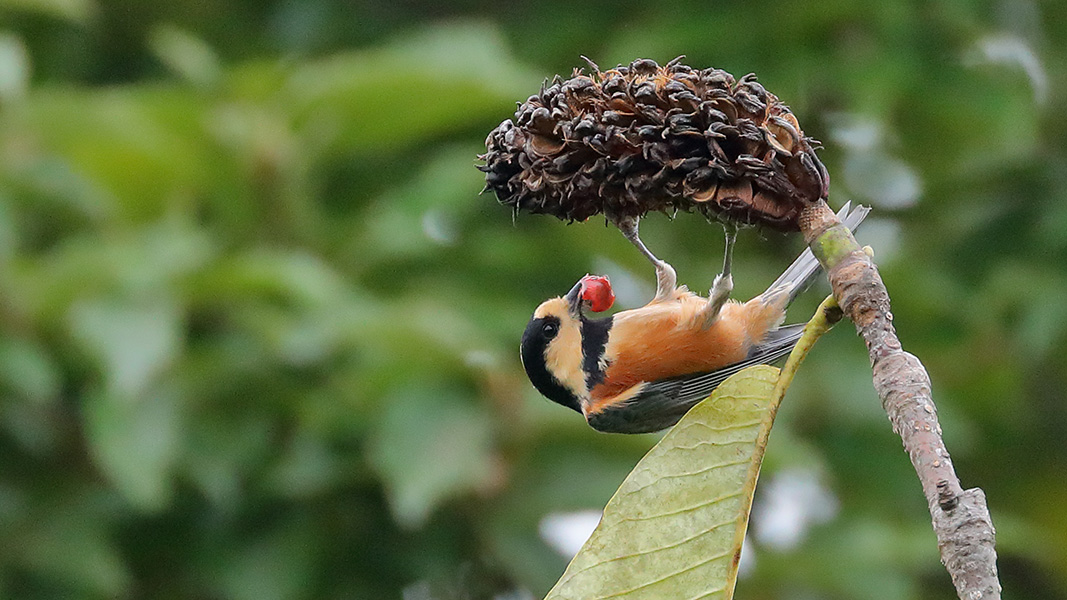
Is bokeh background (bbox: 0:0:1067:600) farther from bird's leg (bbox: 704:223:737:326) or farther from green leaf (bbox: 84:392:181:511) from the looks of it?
bird's leg (bbox: 704:223:737:326)

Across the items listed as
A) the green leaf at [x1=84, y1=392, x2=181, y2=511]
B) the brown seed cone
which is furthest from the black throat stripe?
the green leaf at [x1=84, y1=392, x2=181, y2=511]

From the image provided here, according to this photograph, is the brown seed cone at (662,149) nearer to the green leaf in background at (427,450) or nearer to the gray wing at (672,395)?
the gray wing at (672,395)

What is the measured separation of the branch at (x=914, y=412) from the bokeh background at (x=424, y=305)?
2235 millimetres

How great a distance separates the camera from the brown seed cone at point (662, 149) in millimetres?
1212

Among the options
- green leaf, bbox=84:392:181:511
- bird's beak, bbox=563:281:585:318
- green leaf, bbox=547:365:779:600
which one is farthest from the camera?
green leaf, bbox=84:392:181:511

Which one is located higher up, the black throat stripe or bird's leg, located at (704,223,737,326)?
the black throat stripe

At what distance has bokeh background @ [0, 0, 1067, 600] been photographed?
3.51 metres

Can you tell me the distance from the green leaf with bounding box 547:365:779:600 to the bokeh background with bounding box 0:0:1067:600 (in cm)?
206

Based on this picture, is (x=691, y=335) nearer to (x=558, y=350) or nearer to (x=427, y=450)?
(x=558, y=350)

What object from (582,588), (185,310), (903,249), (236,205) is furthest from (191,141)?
(582,588)

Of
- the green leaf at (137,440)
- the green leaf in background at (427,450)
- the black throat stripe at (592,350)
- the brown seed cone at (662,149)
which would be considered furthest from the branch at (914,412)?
the green leaf at (137,440)

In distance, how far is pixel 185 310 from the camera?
376 centimetres

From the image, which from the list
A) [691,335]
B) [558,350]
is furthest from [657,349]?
[558,350]

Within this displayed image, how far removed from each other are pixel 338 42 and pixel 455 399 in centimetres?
256
